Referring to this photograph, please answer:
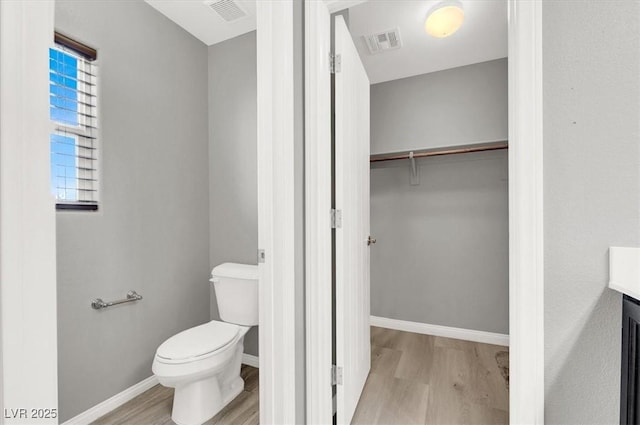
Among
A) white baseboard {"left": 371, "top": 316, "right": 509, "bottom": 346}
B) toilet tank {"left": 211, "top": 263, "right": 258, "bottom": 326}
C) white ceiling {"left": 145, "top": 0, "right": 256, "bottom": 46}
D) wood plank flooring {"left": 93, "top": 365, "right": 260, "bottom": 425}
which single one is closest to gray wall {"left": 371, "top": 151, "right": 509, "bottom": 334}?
white baseboard {"left": 371, "top": 316, "right": 509, "bottom": 346}

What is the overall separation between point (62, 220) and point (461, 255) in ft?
9.26

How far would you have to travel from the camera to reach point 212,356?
60.2 inches

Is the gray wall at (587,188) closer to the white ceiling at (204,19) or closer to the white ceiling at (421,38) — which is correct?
the white ceiling at (421,38)

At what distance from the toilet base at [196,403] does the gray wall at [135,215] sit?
17.9 inches

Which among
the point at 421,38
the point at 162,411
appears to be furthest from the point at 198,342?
the point at 421,38

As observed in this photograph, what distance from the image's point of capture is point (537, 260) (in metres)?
0.95

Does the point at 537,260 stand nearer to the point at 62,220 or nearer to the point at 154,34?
the point at 62,220

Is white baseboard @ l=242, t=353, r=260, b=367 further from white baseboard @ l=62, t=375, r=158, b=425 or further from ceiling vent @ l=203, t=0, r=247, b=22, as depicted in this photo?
ceiling vent @ l=203, t=0, r=247, b=22

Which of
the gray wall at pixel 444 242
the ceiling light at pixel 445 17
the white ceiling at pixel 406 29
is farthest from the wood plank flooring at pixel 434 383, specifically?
the white ceiling at pixel 406 29

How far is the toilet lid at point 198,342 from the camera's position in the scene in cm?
149

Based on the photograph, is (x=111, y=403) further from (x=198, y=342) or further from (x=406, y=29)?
(x=406, y=29)

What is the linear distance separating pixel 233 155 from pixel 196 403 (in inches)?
64.2

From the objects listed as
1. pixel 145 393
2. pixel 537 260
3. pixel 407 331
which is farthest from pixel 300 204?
pixel 407 331

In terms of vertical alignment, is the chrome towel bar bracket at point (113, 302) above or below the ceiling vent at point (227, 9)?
below
